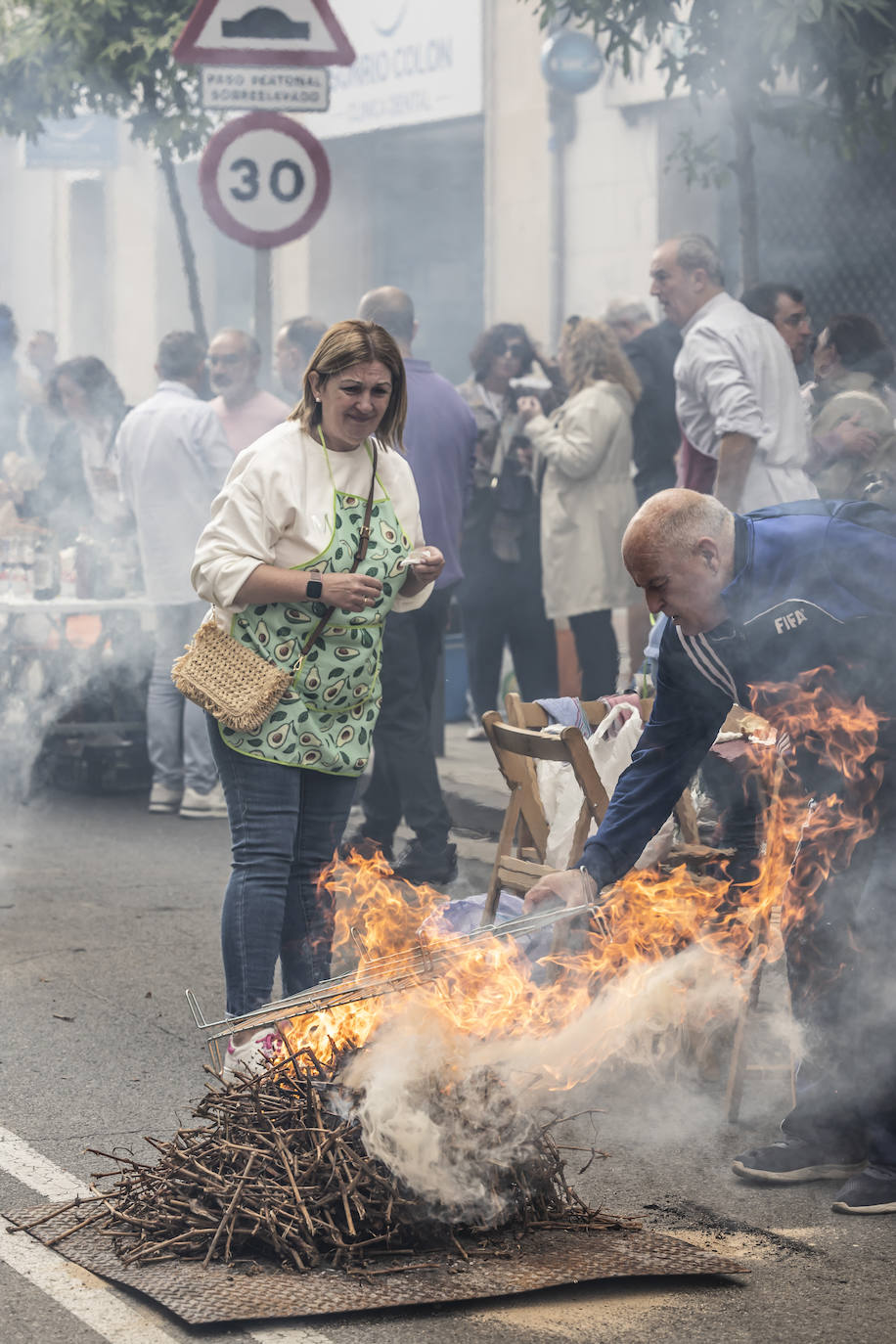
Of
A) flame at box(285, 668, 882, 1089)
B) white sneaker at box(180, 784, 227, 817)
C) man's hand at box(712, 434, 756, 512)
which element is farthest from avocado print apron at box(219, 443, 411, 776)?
white sneaker at box(180, 784, 227, 817)

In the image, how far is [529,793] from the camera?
5.78 meters

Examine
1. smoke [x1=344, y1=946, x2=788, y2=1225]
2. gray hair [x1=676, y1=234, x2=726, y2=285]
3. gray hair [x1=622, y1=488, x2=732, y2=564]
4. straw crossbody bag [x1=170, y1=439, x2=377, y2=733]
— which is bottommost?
smoke [x1=344, y1=946, x2=788, y2=1225]

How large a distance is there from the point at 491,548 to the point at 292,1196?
615 centimetres

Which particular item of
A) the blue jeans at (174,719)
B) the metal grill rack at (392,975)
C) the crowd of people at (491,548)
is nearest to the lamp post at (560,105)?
the crowd of people at (491,548)

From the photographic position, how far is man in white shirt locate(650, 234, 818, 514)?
7.24m

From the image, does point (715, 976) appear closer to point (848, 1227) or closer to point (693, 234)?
point (848, 1227)

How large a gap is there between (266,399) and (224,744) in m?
4.64

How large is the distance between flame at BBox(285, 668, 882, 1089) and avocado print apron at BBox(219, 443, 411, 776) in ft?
1.15

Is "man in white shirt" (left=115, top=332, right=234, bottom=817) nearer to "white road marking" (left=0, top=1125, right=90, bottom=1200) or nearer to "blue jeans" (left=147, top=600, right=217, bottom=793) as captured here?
"blue jeans" (left=147, top=600, right=217, bottom=793)

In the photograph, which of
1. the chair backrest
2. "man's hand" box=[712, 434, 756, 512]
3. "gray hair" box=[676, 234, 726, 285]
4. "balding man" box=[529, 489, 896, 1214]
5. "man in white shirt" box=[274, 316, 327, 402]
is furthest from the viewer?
"man in white shirt" box=[274, 316, 327, 402]

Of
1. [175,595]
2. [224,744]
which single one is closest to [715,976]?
[224,744]

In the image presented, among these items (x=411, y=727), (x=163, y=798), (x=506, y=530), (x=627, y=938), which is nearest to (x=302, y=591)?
(x=627, y=938)

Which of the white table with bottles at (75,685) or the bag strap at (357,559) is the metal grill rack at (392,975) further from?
the white table with bottles at (75,685)

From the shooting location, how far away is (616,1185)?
170 inches
